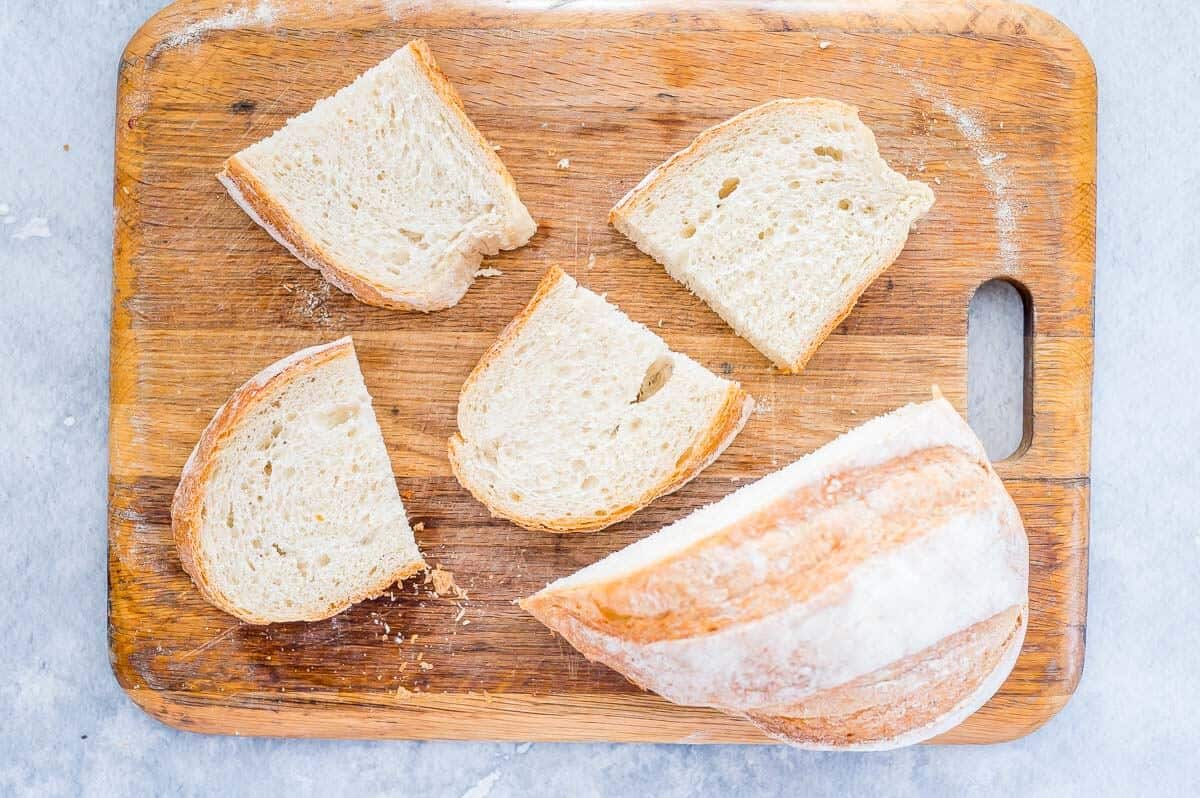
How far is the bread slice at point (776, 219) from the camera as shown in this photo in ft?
9.00

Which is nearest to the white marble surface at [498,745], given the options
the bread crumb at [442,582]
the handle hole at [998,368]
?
the handle hole at [998,368]

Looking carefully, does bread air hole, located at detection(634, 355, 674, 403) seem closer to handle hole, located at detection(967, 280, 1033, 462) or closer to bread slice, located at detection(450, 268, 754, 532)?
bread slice, located at detection(450, 268, 754, 532)

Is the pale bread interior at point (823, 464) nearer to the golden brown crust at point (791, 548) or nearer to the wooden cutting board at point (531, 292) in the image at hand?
the golden brown crust at point (791, 548)

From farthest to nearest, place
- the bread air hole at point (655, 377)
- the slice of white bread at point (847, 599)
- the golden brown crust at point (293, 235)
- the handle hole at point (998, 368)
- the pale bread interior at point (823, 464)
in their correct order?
the handle hole at point (998, 368) → the bread air hole at point (655, 377) → the golden brown crust at point (293, 235) → the pale bread interior at point (823, 464) → the slice of white bread at point (847, 599)

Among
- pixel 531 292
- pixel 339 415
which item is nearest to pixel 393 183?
pixel 531 292

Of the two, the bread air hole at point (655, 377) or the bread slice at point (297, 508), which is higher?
the bread air hole at point (655, 377)

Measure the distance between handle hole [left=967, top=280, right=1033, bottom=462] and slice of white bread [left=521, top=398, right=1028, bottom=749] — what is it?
525mm

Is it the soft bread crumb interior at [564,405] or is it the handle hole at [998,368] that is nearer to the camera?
the soft bread crumb interior at [564,405]

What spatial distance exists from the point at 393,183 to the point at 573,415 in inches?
34.9

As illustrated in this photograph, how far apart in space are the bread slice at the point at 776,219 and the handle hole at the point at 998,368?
43cm

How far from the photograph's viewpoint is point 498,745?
2965mm

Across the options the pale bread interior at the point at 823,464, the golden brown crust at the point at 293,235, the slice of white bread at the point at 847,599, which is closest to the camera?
the slice of white bread at the point at 847,599

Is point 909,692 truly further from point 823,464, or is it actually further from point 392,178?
point 392,178

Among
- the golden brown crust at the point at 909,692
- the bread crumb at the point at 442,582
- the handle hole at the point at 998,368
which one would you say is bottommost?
the bread crumb at the point at 442,582
